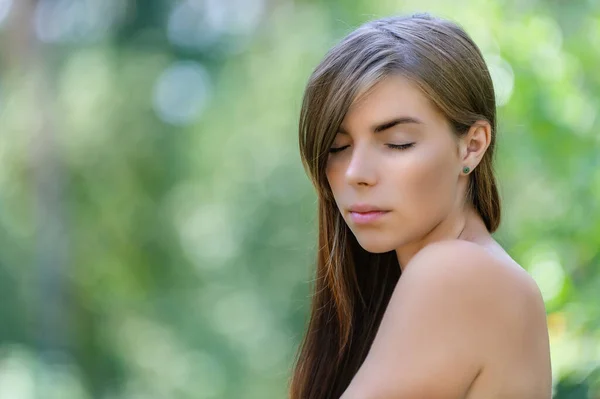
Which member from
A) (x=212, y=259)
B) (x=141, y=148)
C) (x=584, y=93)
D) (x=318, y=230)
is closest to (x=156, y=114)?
(x=141, y=148)

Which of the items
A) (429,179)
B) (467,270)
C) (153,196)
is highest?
(429,179)

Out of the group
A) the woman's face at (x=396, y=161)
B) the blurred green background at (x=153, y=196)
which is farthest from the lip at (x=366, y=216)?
the blurred green background at (x=153, y=196)

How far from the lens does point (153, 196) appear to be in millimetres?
11555

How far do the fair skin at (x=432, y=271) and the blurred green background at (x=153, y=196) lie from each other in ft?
22.7

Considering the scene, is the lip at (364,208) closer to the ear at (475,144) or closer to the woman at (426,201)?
the woman at (426,201)

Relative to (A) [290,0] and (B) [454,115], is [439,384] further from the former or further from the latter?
(A) [290,0]

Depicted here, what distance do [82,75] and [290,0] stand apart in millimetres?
2644

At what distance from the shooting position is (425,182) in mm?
1893

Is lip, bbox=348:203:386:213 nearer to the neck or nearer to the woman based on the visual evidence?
the woman

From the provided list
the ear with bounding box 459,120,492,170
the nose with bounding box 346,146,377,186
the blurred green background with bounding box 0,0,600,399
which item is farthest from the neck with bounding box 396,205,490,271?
the blurred green background with bounding box 0,0,600,399

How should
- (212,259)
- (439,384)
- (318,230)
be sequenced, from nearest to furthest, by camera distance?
(439,384), (318,230), (212,259)

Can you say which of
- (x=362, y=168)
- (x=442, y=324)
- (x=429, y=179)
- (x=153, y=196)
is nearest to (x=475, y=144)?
(x=429, y=179)

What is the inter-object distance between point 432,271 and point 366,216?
7.9 inches

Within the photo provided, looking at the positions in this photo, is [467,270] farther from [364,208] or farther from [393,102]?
[393,102]
